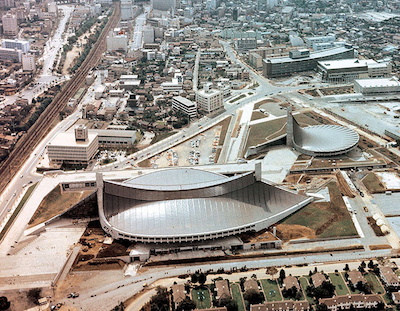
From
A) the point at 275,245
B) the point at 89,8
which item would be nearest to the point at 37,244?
the point at 275,245

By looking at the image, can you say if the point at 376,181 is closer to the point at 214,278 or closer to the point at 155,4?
the point at 214,278

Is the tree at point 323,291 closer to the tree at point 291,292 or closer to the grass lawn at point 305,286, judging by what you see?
the grass lawn at point 305,286

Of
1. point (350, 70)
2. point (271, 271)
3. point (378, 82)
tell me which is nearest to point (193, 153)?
point (271, 271)

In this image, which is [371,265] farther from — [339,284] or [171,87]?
[171,87]

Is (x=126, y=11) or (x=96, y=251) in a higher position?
(x=96, y=251)

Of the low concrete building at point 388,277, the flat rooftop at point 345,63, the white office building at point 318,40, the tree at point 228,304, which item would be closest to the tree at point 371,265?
the low concrete building at point 388,277

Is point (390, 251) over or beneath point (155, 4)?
over
